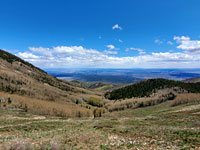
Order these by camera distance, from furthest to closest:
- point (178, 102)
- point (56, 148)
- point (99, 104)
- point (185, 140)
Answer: point (99, 104), point (178, 102), point (185, 140), point (56, 148)

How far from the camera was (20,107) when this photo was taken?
45.2 m

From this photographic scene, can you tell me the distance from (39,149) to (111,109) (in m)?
85.9

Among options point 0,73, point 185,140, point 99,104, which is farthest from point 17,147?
point 0,73

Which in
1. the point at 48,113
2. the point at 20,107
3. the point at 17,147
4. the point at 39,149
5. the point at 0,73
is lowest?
the point at 48,113

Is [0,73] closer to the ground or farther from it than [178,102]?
farther from it

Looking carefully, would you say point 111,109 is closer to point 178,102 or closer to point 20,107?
point 178,102

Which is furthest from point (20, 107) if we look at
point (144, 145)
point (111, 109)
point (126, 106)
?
point (126, 106)

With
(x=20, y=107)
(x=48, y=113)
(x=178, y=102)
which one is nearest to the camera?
(x=20, y=107)

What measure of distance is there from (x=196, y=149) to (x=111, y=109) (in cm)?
8311

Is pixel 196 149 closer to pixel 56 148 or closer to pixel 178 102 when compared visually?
pixel 56 148

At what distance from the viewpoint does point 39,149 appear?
32.7 feet

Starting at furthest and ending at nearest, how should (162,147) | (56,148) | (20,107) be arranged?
1. (20,107)
2. (162,147)
3. (56,148)

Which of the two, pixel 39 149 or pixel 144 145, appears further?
pixel 144 145

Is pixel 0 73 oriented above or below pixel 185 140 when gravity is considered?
above
